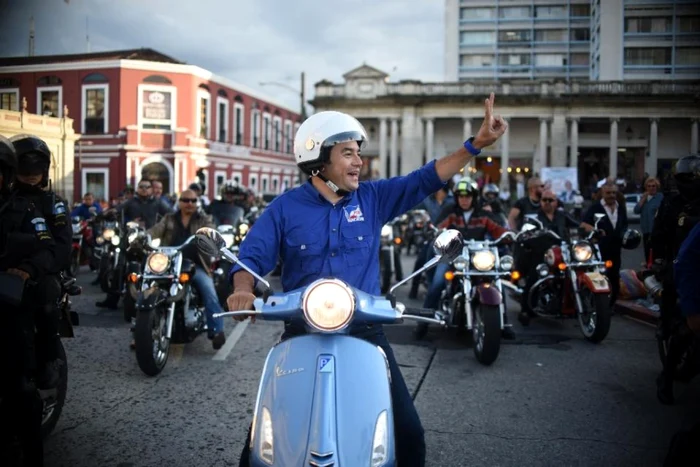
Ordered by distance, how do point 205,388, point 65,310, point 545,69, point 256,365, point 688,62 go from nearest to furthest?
point 65,310
point 205,388
point 256,365
point 688,62
point 545,69

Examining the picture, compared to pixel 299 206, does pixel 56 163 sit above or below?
above

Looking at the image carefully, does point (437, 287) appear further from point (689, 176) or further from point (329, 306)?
point (329, 306)

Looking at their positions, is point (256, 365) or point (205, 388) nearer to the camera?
point (205, 388)

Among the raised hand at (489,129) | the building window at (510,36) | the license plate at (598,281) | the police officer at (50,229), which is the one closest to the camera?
the raised hand at (489,129)

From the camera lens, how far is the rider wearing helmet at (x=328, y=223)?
9.06ft

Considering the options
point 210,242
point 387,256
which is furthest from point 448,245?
point 387,256

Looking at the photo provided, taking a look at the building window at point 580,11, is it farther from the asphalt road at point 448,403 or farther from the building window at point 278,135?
the building window at point 278,135

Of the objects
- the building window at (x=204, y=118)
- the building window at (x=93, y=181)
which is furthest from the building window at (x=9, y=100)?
the building window at (x=204, y=118)

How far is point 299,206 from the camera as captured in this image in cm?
289

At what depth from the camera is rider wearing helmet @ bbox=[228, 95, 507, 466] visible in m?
2.76

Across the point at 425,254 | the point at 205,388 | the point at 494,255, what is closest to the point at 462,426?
Answer: the point at 205,388

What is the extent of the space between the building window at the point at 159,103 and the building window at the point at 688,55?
37.0ft

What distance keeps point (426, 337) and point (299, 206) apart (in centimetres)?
484

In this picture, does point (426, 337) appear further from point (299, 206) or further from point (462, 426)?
point (299, 206)
